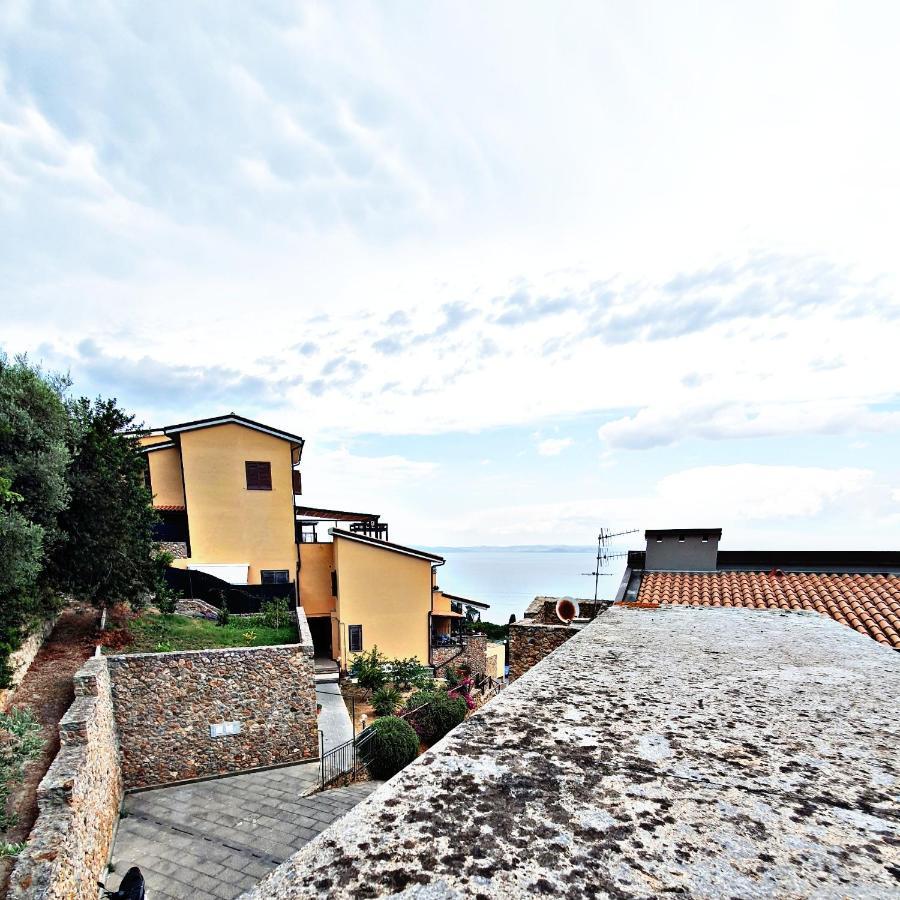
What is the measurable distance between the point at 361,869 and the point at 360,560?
69.0ft

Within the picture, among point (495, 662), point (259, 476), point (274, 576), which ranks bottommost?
point (495, 662)

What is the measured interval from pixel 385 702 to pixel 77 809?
31.5 feet

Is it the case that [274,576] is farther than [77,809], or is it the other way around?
[274,576]

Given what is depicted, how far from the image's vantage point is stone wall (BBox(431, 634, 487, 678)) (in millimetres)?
22016

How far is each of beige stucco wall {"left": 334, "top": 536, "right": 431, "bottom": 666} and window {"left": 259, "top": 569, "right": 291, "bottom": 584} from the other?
9.43 feet

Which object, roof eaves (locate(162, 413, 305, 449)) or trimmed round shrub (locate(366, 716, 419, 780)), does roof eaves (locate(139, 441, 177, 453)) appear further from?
trimmed round shrub (locate(366, 716, 419, 780))

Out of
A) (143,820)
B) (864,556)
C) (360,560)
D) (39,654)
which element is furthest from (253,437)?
(864,556)

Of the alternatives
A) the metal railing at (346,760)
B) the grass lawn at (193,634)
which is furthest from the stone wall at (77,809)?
the metal railing at (346,760)

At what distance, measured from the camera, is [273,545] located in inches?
874

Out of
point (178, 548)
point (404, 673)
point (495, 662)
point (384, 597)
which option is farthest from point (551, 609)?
point (495, 662)

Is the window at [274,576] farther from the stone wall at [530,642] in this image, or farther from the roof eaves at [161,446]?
the stone wall at [530,642]

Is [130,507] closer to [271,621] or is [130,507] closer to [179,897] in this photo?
[271,621]

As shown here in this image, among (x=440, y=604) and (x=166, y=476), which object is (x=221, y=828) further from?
(x=166, y=476)

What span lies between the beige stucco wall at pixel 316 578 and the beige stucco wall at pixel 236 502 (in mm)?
616
